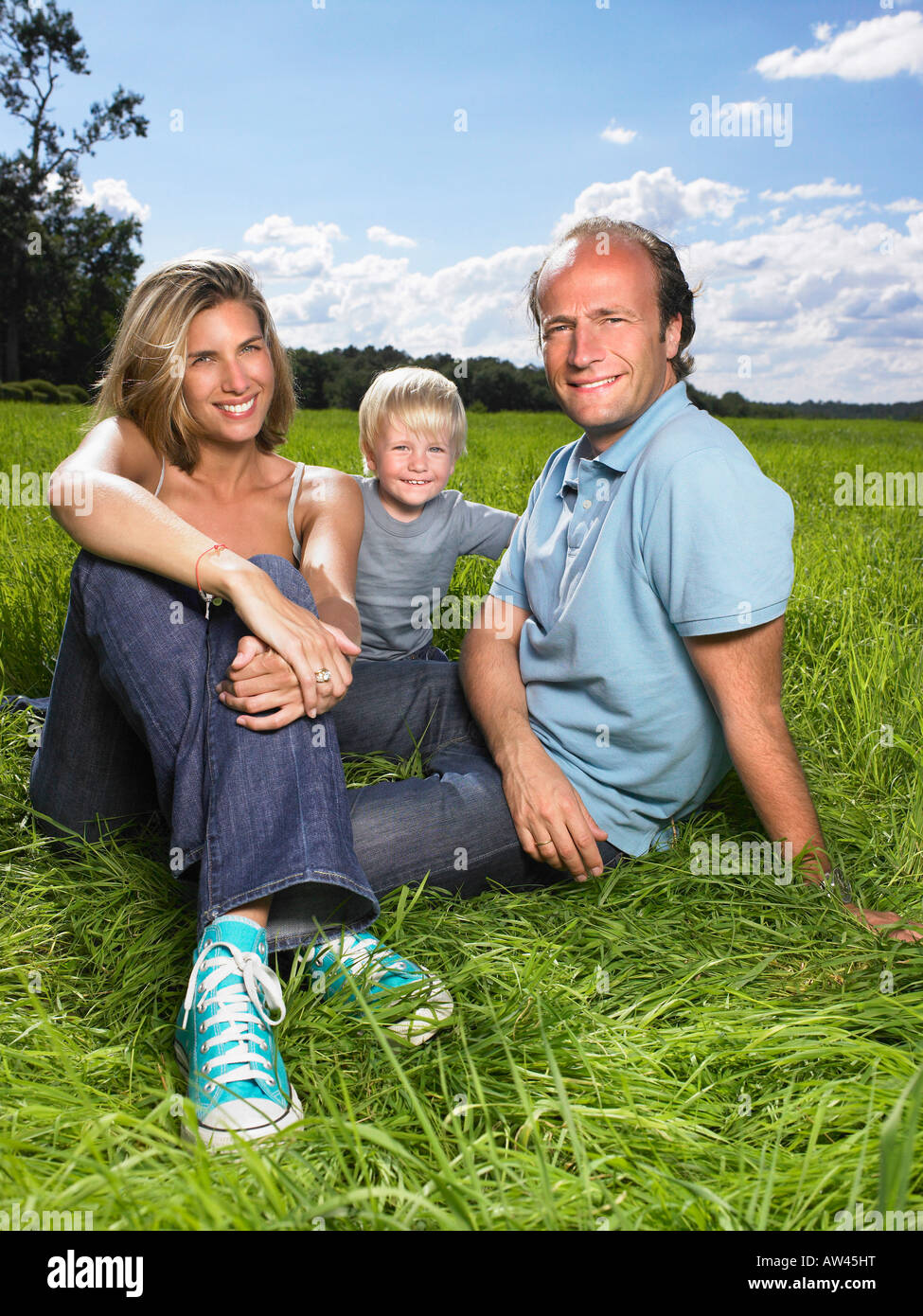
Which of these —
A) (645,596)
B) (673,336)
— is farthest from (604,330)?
(645,596)

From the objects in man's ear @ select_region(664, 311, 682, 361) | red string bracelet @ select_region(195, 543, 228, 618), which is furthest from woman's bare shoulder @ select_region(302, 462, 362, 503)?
man's ear @ select_region(664, 311, 682, 361)

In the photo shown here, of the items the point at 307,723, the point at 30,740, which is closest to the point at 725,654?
the point at 307,723

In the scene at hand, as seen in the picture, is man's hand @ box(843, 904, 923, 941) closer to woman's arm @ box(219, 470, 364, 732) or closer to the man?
the man

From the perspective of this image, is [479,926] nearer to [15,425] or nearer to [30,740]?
[30,740]

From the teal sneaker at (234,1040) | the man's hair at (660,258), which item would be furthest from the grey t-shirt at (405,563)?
the teal sneaker at (234,1040)

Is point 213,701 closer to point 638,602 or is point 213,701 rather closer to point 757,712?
point 638,602

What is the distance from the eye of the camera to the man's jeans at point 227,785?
5.33ft

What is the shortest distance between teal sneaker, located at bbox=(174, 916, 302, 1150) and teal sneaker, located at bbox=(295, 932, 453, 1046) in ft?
0.40

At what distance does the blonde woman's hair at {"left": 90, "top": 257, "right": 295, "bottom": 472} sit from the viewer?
7.74 ft

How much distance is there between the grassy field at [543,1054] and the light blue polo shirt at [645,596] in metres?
0.25

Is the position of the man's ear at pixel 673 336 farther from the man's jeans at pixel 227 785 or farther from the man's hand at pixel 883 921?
the man's hand at pixel 883 921

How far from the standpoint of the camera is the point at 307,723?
1.75 m
